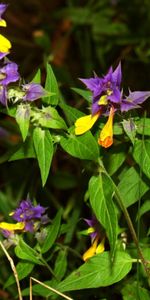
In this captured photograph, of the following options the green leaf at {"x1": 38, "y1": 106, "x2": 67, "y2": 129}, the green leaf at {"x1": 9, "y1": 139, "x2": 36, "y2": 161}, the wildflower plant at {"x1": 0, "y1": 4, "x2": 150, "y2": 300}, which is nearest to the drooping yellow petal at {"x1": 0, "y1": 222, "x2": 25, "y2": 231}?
the wildflower plant at {"x1": 0, "y1": 4, "x2": 150, "y2": 300}

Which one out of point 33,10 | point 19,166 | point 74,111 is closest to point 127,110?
point 74,111

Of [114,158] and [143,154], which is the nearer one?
[143,154]

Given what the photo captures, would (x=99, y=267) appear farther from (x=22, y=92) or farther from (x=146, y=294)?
(x=22, y=92)

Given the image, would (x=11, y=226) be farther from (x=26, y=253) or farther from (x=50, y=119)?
(x=50, y=119)

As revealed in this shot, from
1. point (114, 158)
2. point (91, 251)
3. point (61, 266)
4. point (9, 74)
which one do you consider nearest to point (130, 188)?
point (114, 158)

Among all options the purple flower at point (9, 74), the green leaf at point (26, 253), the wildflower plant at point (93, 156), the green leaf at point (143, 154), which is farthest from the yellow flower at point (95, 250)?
the purple flower at point (9, 74)

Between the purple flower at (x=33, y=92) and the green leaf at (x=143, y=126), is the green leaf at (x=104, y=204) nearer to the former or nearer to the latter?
the green leaf at (x=143, y=126)
